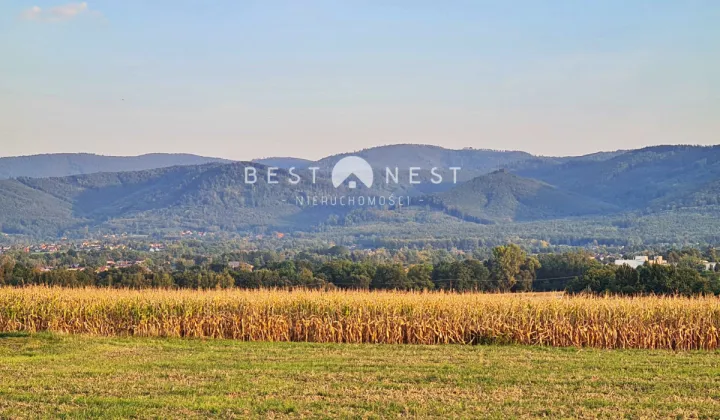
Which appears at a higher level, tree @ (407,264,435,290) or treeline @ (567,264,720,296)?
treeline @ (567,264,720,296)

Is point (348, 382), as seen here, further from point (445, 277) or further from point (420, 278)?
point (445, 277)

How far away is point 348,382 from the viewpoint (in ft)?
43.0

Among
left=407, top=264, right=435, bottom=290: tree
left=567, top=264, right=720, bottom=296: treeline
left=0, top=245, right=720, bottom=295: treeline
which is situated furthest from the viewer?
left=407, top=264, right=435, bottom=290: tree

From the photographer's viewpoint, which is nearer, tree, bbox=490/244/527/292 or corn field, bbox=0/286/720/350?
corn field, bbox=0/286/720/350

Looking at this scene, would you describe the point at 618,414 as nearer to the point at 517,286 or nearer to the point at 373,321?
the point at 373,321

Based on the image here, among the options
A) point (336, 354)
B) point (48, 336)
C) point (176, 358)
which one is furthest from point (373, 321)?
point (48, 336)

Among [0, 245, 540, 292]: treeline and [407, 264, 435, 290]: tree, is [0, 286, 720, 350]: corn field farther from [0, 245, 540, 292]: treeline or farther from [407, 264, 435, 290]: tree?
[407, 264, 435, 290]: tree

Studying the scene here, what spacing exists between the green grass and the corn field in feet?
5.78

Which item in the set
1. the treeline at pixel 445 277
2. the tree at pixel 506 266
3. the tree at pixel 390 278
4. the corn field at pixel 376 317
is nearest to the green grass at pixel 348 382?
the corn field at pixel 376 317

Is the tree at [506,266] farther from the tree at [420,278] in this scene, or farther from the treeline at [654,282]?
the treeline at [654,282]

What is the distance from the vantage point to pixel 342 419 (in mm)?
10484

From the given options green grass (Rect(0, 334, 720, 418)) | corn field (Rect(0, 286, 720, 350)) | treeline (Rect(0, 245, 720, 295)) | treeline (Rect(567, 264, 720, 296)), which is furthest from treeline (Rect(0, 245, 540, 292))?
green grass (Rect(0, 334, 720, 418))

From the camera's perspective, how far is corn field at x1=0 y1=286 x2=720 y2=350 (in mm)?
20406

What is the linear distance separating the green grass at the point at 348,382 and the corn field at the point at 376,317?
1.76m
